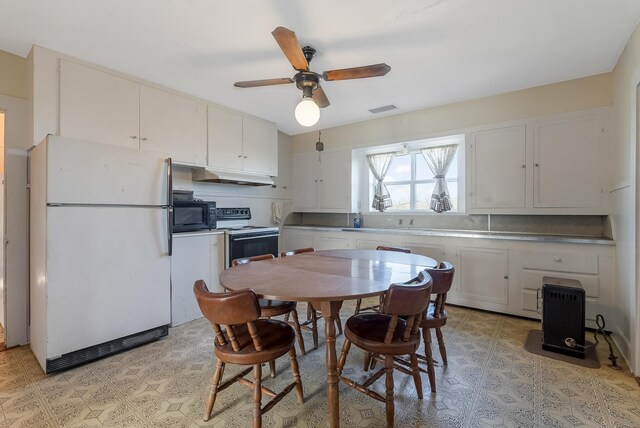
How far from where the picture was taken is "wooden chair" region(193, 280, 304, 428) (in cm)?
147

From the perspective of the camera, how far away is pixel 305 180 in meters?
5.37

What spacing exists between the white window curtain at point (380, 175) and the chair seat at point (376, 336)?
2925 mm

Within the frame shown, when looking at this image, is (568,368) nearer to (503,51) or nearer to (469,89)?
(503,51)

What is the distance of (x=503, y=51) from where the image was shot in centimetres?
263

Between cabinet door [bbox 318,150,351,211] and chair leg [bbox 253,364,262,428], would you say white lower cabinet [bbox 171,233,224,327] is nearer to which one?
chair leg [bbox 253,364,262,428]

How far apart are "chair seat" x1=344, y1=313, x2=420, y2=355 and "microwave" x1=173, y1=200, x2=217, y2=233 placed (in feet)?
7.53

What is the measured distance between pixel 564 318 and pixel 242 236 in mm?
3330

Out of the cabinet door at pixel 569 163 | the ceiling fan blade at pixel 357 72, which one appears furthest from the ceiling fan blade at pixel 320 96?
the cabinet door at pixel 569 163

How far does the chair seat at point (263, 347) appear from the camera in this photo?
155 centimetres

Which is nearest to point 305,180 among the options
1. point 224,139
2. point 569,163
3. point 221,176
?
point 224,139

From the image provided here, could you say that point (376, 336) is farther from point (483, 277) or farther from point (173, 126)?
point (173, 126)

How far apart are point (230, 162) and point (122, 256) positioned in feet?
6.39

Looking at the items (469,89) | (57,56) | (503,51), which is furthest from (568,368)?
(57,56)

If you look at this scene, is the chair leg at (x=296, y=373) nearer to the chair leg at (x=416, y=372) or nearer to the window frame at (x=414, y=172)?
the chair leg at (x=416, y=372)
